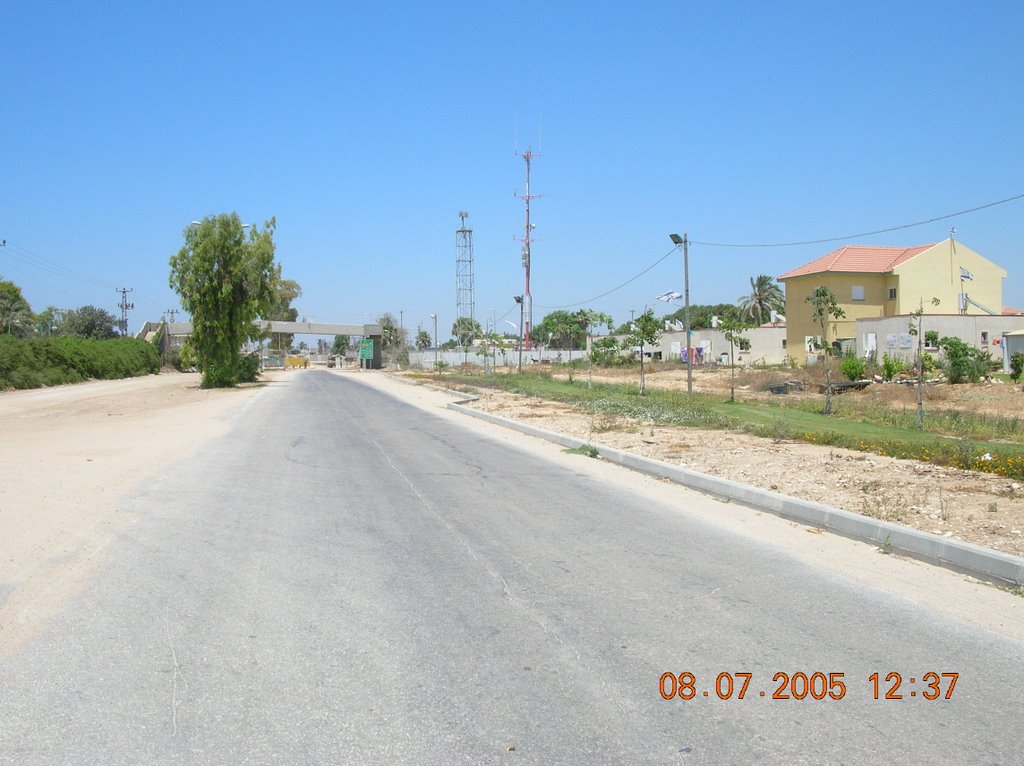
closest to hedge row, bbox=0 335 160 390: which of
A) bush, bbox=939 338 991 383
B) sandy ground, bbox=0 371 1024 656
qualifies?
sandy ground, bbox=0 371 1024 656

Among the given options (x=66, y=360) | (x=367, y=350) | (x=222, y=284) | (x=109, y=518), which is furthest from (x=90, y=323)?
(x=109, y=518)

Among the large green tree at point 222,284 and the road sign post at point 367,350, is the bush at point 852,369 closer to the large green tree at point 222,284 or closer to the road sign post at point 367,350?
the large green tree at point 222,284

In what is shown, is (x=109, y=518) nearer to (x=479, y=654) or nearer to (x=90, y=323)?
(x=479, y=654)

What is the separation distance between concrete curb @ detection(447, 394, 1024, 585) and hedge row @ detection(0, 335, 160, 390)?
137ft

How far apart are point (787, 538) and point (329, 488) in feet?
20.0

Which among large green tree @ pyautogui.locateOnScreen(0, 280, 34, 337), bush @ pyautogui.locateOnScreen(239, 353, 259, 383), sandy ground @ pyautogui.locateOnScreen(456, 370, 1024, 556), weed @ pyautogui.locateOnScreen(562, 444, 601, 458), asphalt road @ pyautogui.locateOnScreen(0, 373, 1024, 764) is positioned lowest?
asphalt road @ pyautogui.locateOnScreen(0, 373, 1024, 764)

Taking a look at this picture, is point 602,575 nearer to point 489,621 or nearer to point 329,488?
point 489,621

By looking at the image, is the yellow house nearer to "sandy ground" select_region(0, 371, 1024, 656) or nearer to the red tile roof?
the red tile roof

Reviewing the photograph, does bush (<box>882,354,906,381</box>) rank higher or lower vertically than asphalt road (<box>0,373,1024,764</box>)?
higher

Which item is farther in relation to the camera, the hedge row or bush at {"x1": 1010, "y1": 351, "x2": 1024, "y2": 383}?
the hedge row

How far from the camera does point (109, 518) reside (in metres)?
9.26

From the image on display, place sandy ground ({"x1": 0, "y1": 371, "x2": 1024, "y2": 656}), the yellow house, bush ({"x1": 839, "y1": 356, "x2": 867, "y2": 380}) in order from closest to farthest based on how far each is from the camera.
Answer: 1. sandy ground ({"x1": 0, "y1": 371, "x2": 1024, "y2": 656})
2. bush ({"x1": 839, "y1": 356, "x2": 867, "y2": 380})
3. the yellow house

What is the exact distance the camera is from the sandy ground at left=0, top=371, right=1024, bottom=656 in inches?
248

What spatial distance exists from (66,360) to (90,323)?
45331 mm
